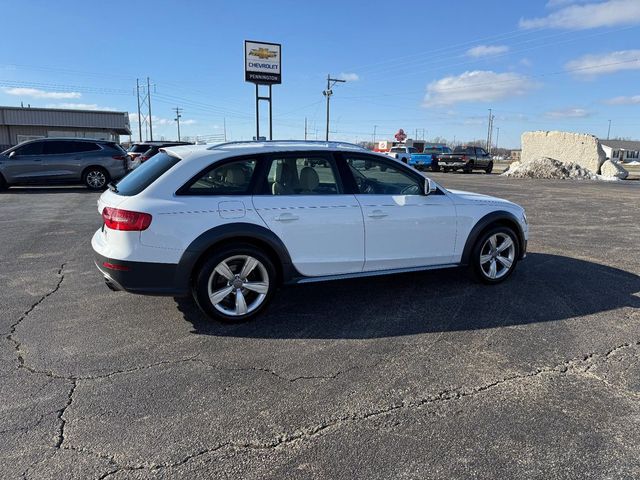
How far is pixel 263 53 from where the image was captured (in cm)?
3269

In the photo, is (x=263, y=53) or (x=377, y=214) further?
(x=263, y=53)

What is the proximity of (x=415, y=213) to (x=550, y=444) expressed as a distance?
2728 millimetres

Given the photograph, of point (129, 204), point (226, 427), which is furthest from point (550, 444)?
point (129, 204)

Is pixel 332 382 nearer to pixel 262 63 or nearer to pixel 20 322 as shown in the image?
pixel 20 322

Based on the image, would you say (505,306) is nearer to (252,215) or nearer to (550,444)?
(550,444)

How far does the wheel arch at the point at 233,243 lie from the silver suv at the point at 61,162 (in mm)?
13780

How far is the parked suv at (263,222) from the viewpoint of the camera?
159 inches

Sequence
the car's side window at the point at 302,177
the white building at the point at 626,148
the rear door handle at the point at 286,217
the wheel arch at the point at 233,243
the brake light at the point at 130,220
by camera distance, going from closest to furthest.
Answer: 1. the brake light at the point at 130,220
2. the wheel arch at the point at 233,243
3. the rear door handle at the point at 286,217
4. the car's side window at the point at 302,177
5. the white building at the point at 626,148

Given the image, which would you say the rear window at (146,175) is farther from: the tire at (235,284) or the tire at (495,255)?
the tire at (495,255)

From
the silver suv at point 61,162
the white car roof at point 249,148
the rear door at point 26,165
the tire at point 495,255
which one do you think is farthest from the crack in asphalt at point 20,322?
the rear door at point 26,165

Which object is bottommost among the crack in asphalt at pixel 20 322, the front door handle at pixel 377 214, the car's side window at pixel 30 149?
the crack in asphalt at pixel 20 322

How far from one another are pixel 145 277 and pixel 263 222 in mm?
1116

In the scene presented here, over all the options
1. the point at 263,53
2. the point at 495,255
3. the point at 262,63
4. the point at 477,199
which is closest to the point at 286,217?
the point at 477,199

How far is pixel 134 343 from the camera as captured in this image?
13.0 ft
